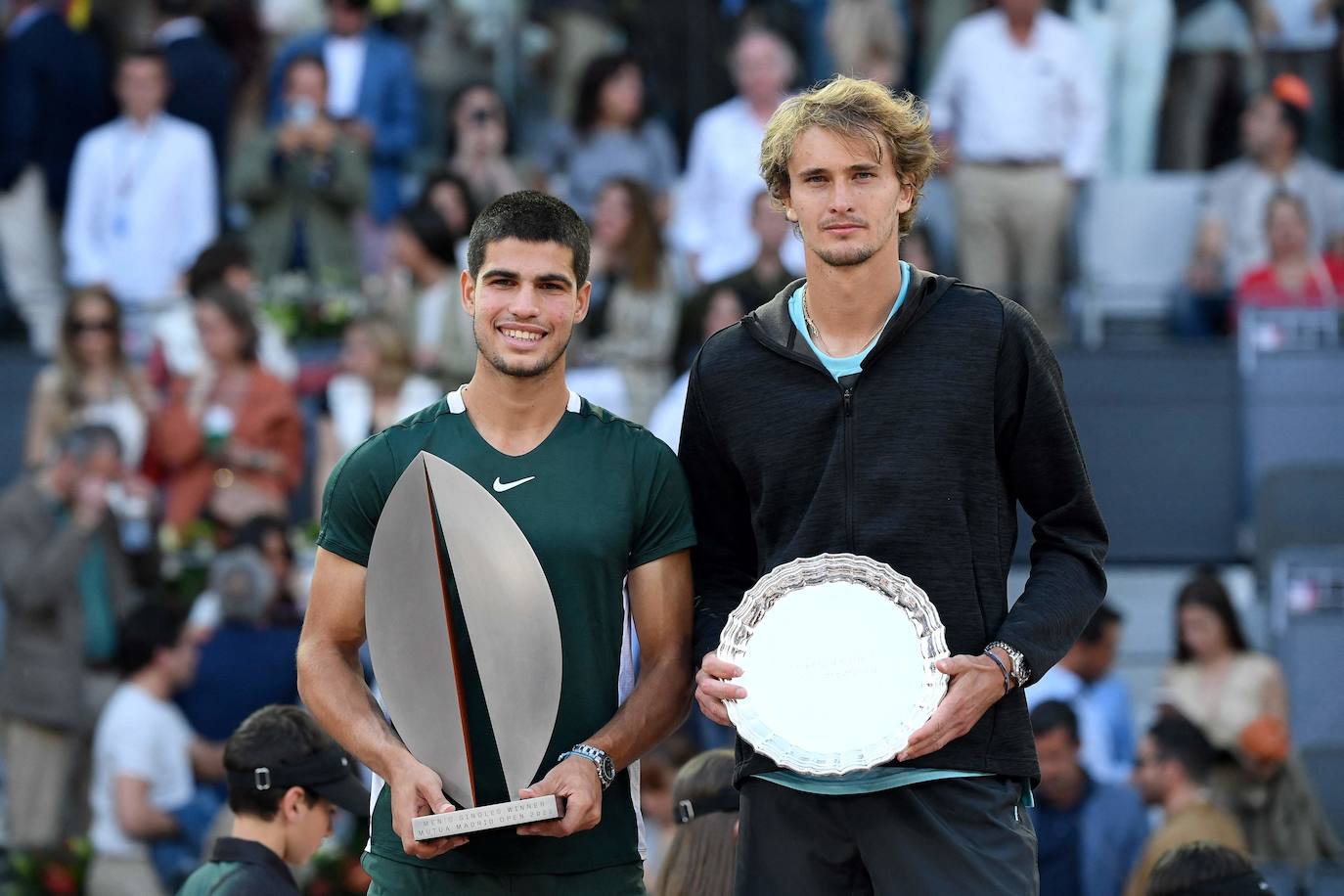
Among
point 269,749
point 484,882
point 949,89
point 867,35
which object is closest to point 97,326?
point 867,35

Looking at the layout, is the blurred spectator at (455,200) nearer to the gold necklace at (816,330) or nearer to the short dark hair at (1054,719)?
the short dark hair at (1054,719)

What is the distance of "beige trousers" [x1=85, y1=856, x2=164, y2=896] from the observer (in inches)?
328

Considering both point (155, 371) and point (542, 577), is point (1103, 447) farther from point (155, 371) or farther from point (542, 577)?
point (542, 577)

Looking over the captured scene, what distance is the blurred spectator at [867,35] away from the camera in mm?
11375

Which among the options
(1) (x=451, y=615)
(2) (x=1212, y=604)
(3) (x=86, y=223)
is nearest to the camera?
(1) (x=451, y=615)

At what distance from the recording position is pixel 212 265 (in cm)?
1010

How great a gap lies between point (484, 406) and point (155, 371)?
599cm

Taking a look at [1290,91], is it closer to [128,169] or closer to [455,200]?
[455,200]

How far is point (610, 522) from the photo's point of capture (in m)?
4.41

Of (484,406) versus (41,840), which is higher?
(484,406)

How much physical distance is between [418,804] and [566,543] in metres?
0.58

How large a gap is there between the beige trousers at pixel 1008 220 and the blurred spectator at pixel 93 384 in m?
4.01

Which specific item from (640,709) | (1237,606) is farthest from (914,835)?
(1237,606)

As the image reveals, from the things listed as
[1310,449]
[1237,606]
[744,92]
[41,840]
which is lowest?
[41,840]
